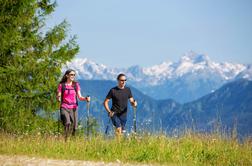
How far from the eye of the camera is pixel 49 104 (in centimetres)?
2086

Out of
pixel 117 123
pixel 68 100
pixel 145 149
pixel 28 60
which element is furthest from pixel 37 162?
pixel 28 60

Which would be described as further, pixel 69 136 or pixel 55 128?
pixel 55 128

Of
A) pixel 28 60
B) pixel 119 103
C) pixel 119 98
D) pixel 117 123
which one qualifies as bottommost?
pixel 117 123

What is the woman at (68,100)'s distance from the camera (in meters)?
12.5

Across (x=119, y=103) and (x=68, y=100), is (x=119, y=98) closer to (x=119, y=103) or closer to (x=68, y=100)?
(x=119, y=103)

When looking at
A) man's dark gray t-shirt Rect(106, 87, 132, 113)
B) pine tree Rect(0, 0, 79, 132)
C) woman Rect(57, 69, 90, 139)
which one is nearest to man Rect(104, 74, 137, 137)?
man's dark gray t-shirt Rect(106, 87, 132, 113)

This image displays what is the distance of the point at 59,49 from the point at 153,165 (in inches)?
541

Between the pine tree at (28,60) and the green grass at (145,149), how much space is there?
7140 mm

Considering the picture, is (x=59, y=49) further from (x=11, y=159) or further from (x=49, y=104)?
(x=11, y=159)

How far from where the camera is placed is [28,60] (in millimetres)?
20453

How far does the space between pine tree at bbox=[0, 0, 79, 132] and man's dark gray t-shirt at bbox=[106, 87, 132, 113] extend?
6.30 m

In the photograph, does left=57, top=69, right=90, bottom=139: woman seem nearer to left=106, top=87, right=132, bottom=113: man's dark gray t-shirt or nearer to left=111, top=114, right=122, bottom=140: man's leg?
left=106, top=87, right=132, bottom=113: man's dark gray t-shirt

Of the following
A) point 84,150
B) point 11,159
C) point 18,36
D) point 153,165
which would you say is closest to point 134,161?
point 153,165

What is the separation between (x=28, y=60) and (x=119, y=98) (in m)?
8.60
